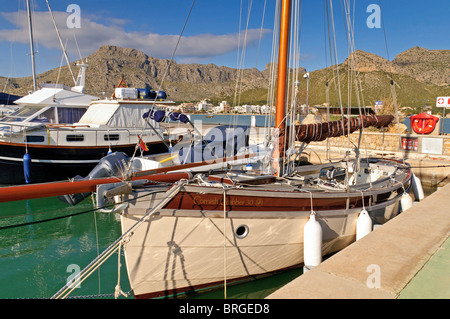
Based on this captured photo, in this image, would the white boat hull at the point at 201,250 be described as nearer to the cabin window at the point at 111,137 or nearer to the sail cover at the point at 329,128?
the sail cover at the point at 329,128

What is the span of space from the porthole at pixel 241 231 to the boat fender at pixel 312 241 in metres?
1.30

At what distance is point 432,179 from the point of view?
15922 millimetres

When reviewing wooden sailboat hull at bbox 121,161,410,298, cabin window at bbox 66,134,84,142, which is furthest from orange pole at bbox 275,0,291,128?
cabin window at bbox 66,134,84,142

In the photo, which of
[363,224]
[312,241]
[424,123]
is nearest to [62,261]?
[312,241]

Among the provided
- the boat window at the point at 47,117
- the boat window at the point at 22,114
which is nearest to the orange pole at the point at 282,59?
the boat window at the point at 47,117

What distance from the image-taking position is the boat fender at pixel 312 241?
618 cm

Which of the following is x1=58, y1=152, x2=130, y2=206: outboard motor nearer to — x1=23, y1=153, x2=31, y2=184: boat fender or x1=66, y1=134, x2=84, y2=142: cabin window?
x1=23, y1=153, x2=31, y2=184: boat fender

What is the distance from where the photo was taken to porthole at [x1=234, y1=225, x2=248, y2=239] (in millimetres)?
5852

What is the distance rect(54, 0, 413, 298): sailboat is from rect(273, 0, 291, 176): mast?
0.08ft

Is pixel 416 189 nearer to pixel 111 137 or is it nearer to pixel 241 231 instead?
pixel 241 231

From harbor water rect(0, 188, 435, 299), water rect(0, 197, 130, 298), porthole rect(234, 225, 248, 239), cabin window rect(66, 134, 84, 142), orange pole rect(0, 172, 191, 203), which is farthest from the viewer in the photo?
cabin window rect(66, 134, 84, 142)

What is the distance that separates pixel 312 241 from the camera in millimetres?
6191
